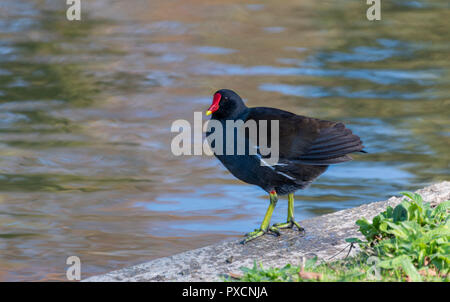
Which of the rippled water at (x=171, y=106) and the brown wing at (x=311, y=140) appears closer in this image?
the brown wing at (x=311, y=140)

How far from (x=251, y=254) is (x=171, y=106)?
525 centimetres

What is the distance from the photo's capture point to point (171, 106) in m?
9.12

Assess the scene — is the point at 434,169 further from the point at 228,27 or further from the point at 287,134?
the point at 228,27

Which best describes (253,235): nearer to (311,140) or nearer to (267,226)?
(267,226)

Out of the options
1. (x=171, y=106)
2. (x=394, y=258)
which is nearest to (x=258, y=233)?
(x=394, y=258)

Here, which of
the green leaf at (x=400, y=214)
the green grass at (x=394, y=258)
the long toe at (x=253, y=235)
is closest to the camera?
the green grass at (x=394, y=258)

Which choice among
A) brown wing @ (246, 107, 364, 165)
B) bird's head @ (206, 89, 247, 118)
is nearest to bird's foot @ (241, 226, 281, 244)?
brown wing @ (246, 107, 364, 165)

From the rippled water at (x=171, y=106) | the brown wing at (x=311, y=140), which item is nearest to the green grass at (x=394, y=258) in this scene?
the brown wing at (x=311, y=140)

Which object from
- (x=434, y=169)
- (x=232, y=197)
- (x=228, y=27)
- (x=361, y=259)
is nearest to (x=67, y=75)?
(x=228, y=27)

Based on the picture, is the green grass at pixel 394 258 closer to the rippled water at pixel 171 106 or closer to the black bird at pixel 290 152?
the black bird at pixel 290 152

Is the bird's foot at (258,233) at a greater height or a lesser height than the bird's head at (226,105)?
lesser

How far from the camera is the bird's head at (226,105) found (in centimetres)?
437

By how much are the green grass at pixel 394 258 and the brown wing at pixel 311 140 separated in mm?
507
